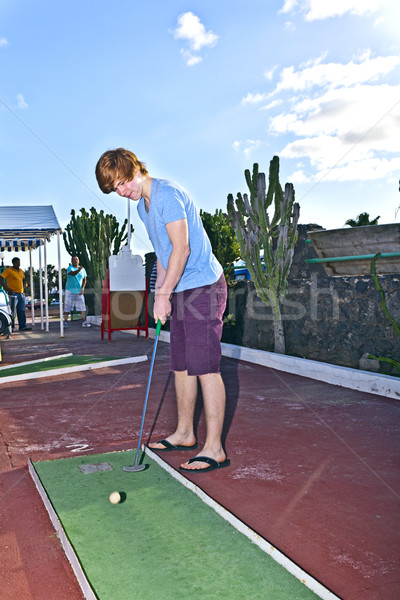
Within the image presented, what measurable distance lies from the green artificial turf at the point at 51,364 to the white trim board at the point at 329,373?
2023mm

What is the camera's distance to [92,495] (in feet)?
9.01

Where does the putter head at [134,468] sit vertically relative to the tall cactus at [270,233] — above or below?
below

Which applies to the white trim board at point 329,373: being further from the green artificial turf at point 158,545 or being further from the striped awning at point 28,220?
the striped awning at point 28,220

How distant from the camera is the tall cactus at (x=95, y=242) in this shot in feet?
59.9

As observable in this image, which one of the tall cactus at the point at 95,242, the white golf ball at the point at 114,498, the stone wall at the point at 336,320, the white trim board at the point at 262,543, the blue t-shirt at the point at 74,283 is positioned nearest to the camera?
the white trim board at the point at 262,543

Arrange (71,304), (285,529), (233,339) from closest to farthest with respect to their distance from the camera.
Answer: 1. (285,529)
2. (233,339)
3. (71,304)

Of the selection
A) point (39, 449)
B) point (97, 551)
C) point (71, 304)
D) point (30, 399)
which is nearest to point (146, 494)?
point (97, 551)

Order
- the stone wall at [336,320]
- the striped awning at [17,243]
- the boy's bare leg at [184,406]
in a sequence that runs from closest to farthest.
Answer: the boy's bare leg at [184,406], the stone wall at [336,320], the striped awning at [17,243]

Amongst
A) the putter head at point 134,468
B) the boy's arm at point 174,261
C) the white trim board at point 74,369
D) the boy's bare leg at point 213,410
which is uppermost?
the boy's arm at point 174,261

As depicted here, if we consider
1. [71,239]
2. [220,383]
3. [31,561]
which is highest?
[71,239]

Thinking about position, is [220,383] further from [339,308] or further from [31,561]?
[339,308]

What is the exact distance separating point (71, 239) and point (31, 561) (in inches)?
724

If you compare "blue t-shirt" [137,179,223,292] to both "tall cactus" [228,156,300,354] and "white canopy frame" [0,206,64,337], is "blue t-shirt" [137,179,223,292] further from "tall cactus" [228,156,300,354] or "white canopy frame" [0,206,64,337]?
"white canopy frame" [0,206,64,337]

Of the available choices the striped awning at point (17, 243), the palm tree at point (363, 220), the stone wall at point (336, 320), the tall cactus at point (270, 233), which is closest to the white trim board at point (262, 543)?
the stone wall at point (336, 320)
